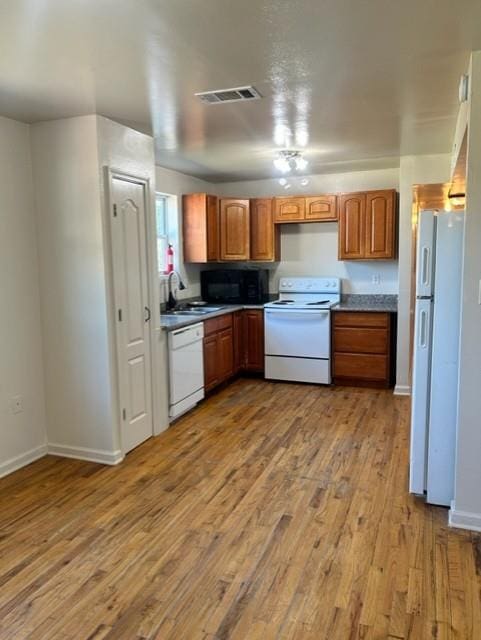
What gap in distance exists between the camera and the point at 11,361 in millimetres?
3396

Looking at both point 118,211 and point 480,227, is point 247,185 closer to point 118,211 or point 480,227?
point 118,211

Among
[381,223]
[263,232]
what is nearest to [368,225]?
[381,223]

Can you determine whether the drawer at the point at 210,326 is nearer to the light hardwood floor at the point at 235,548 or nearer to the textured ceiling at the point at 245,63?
the light hardwood floor at the point at 235,548

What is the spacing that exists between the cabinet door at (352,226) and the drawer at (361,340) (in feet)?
2.78

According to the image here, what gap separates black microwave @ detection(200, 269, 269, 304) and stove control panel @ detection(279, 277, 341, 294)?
0.82 feet

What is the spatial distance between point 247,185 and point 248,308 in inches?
65.4

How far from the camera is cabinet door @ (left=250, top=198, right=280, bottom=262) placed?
19.0 ft

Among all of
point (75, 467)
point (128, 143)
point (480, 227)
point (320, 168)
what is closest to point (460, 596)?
point (480, 227)

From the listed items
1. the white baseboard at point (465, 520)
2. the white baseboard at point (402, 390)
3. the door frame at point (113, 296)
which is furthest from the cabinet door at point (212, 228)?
the white baseboard at point (465, 520)

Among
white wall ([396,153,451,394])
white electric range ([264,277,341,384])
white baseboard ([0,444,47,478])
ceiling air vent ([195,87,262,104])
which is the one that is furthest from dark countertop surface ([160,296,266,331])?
ceiling air vent ([195,87,262,104])

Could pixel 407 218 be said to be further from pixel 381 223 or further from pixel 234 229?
pixel 234 229

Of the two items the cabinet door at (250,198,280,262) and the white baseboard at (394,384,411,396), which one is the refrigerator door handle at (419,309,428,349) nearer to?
the white baseboard at (394,384,411,396)

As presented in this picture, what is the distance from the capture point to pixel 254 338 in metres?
5.71

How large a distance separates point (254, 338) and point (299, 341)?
590 millimetres
